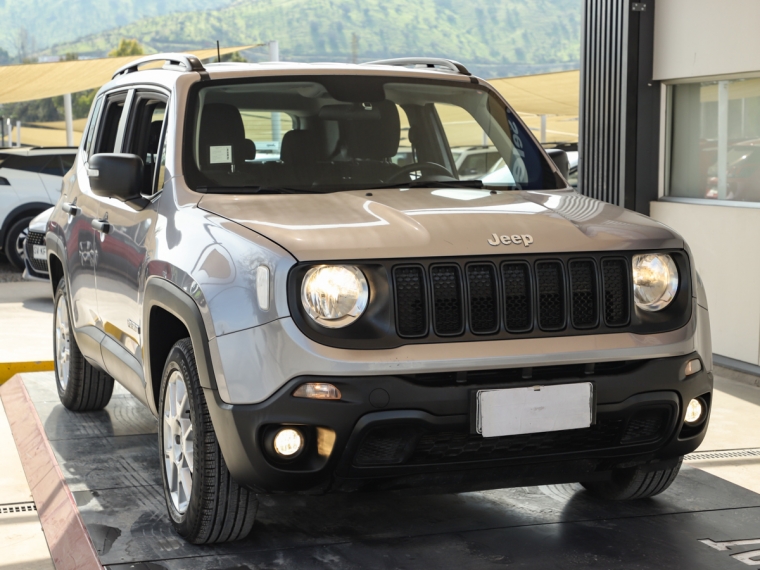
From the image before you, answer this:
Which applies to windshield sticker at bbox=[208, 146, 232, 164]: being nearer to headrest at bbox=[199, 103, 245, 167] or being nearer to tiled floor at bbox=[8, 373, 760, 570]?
headrest at bbox=[199, 103, 245, 167]

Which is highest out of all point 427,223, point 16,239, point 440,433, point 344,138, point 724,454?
point 344,138

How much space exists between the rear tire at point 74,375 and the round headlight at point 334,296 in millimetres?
2938

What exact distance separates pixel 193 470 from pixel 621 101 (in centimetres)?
626

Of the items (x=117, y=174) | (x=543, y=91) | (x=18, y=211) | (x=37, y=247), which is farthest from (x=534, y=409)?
(x=543, y=91)

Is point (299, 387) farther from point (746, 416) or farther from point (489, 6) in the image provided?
point (489, 6)

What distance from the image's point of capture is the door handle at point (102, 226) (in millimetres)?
4852

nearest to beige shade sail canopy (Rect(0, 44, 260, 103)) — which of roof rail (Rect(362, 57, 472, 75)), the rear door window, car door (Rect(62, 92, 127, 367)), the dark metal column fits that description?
the rear door window

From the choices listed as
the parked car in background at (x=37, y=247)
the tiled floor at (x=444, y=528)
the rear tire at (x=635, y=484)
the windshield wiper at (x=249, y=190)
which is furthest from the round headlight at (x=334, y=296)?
the parked car in background at (x=37, y=247)

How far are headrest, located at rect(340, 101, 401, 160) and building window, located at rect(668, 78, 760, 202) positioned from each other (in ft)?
13.8

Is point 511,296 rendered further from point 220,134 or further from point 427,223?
point 220,134

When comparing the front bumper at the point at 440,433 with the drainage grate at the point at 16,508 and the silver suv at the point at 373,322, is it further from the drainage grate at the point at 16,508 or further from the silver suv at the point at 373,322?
the drainage grate at the point at 16,508

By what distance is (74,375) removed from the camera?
19.8ft

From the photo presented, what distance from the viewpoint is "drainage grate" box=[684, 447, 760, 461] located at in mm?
5301

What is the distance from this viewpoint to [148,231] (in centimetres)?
426
